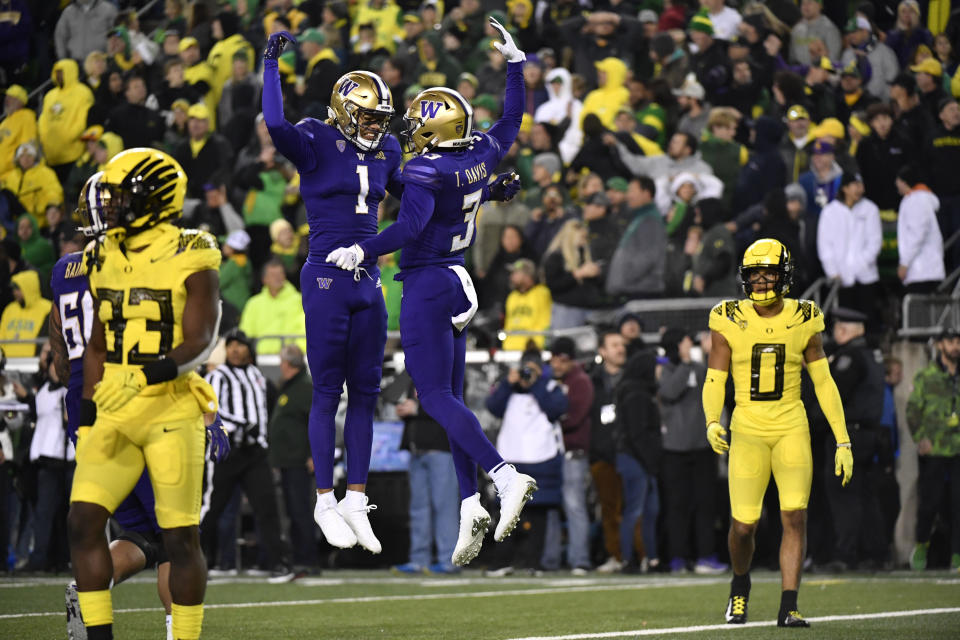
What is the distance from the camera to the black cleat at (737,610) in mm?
10188

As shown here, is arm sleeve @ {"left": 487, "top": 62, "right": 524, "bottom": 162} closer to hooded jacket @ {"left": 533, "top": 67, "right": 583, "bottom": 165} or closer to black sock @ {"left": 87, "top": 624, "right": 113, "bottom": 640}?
black sock @ {"left": 87, "top": 624, "right": 113, "bottom": 640}

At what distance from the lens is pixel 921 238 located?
613 inches

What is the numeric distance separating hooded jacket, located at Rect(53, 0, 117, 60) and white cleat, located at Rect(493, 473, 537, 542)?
658 inches

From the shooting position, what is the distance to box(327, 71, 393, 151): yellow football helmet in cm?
912

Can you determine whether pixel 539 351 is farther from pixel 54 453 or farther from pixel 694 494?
pixel 54 453

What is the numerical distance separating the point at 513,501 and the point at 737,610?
7.14 ft

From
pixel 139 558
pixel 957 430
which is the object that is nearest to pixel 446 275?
pixel 139 558

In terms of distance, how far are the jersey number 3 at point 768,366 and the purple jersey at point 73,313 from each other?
419cm

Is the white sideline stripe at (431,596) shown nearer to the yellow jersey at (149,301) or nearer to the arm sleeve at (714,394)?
the arm sleeve at (714,394)

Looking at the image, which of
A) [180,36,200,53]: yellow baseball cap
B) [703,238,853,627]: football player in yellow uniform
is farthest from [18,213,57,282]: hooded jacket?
[703,238,853,627]: football player in yellow uniform

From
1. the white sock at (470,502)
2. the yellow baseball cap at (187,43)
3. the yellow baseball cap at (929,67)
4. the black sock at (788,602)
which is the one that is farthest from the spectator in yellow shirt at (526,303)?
the yellow baseball cap at (187,43)

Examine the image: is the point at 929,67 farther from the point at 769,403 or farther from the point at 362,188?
the point at 362,188

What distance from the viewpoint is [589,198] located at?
57.1 feet

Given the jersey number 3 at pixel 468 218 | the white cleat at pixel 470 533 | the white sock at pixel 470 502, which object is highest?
the jersey number 3 at pixel 468 218
